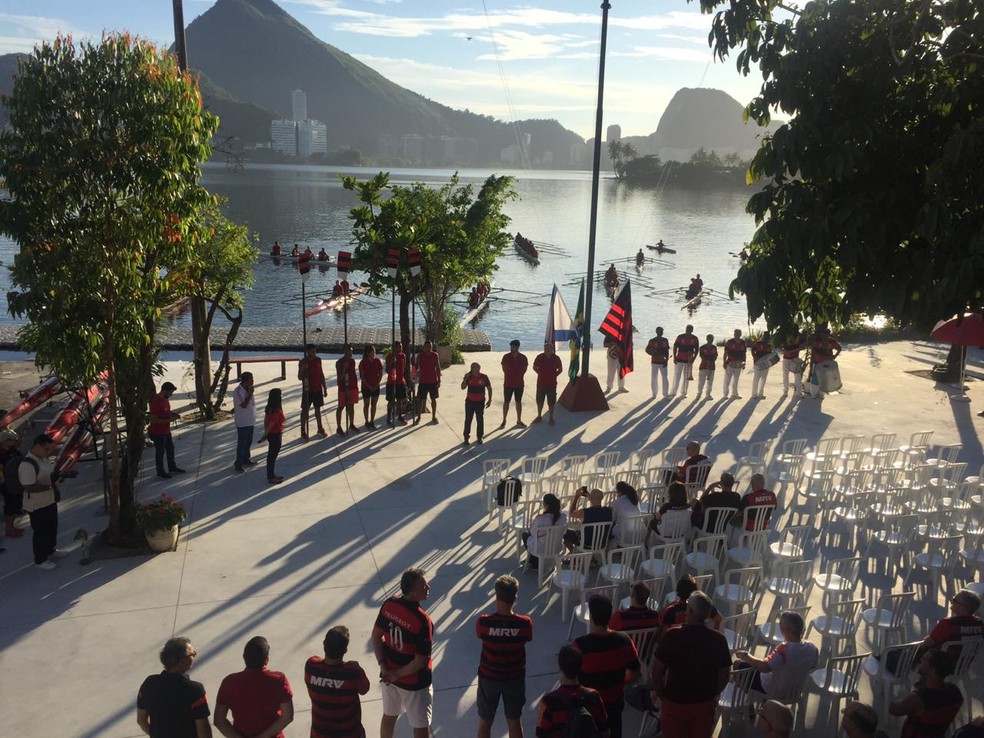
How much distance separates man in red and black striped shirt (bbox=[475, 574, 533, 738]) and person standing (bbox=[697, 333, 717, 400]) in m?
11.0

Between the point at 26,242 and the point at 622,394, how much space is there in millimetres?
11542

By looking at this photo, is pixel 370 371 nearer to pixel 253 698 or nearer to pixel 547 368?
pixel 547 368

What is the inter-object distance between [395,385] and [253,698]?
30.0ft

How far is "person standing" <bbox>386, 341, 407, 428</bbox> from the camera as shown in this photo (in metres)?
13.3

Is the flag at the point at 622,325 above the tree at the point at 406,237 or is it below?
below

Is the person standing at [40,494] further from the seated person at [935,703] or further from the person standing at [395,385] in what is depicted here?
the seated person at [935,703]

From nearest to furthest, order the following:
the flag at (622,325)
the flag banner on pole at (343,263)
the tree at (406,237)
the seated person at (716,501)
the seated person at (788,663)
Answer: the seated person at (788,663) → the seated person at (716,501) → the flag banner on pole at (343,263) → the tree at (406,237) → the flag at (622,325)

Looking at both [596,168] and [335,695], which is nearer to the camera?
[335,695]

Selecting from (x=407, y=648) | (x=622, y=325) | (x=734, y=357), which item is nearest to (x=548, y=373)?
(x=622, y=325)

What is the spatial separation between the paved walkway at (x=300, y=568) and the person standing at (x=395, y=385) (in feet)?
1.47

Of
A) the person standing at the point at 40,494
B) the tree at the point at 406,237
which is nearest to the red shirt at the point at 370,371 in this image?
the tree at the point at 406,237

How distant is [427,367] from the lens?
44.2 feet

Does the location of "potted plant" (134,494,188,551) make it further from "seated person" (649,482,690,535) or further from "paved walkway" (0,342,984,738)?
"seated person" (649,482,690,535)

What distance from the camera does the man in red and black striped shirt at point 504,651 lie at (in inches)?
198
